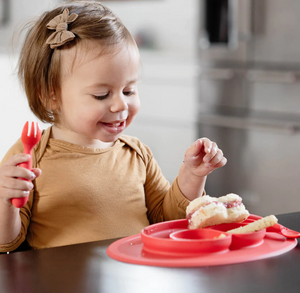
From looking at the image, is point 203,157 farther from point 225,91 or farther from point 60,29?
point 225,91

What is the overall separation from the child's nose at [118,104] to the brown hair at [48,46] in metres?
0.11

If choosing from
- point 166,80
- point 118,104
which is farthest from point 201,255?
point 166,80

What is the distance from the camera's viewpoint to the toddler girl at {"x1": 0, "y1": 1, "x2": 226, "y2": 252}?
3.24ft

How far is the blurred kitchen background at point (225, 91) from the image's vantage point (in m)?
2.77

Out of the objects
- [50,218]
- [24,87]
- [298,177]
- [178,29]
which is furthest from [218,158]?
[178,29]

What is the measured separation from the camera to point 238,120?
2955 mm

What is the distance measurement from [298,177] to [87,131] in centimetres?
193

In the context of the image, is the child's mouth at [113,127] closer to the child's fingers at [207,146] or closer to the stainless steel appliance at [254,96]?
the child's fingers at [207,146]

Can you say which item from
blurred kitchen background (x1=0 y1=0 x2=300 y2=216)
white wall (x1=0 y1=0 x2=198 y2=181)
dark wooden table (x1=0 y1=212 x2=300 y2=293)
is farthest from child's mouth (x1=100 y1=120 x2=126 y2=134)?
white wall (x1=0 y1=0 x2=198 y2=181)

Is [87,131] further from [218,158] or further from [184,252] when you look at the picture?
[184,252]

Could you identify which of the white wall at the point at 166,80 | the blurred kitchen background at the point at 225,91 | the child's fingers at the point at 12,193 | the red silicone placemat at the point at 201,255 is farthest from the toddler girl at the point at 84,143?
the white wall at the point at 166,80

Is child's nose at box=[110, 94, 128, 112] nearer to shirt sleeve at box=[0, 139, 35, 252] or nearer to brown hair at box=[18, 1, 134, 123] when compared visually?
brown hair at box=[18, 1, 134, 123]

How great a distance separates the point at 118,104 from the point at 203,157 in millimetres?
190

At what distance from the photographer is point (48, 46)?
104 cm
